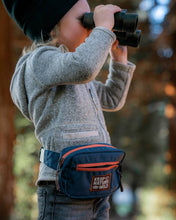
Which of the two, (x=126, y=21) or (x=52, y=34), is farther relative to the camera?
(x=52, y=34)

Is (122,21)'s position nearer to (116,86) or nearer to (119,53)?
(119,53)

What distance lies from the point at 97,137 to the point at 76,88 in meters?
0.22

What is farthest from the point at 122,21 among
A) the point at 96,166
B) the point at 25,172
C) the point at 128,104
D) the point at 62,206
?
the point at 128,104

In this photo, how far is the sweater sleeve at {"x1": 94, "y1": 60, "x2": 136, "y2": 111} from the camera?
147 centimetres

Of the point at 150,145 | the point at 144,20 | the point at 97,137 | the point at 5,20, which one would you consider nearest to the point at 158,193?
the point at 150,145

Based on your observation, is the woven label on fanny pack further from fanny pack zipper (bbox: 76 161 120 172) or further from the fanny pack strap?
the fanny pack strap

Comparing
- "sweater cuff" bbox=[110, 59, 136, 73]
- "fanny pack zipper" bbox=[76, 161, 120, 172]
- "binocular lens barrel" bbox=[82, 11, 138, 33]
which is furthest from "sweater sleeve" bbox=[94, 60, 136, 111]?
"fanny pack zipper" bbox=[76, 161, 120, 172]

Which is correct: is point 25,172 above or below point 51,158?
below

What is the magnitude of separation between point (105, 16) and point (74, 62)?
0.85ft

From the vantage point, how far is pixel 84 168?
104 cm

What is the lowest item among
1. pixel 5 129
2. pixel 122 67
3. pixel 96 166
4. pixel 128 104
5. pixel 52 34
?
pixel 128 104

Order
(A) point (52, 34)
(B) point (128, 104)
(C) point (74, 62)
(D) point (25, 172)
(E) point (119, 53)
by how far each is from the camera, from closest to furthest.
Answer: (C) point (74, 62), (A) point (52, 34), (E) point (119, 53), (D) point (25, 172), (B) point (128, 104)

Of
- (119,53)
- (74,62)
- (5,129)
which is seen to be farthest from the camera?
(5,129)

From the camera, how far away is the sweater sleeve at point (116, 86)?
4.83ft
